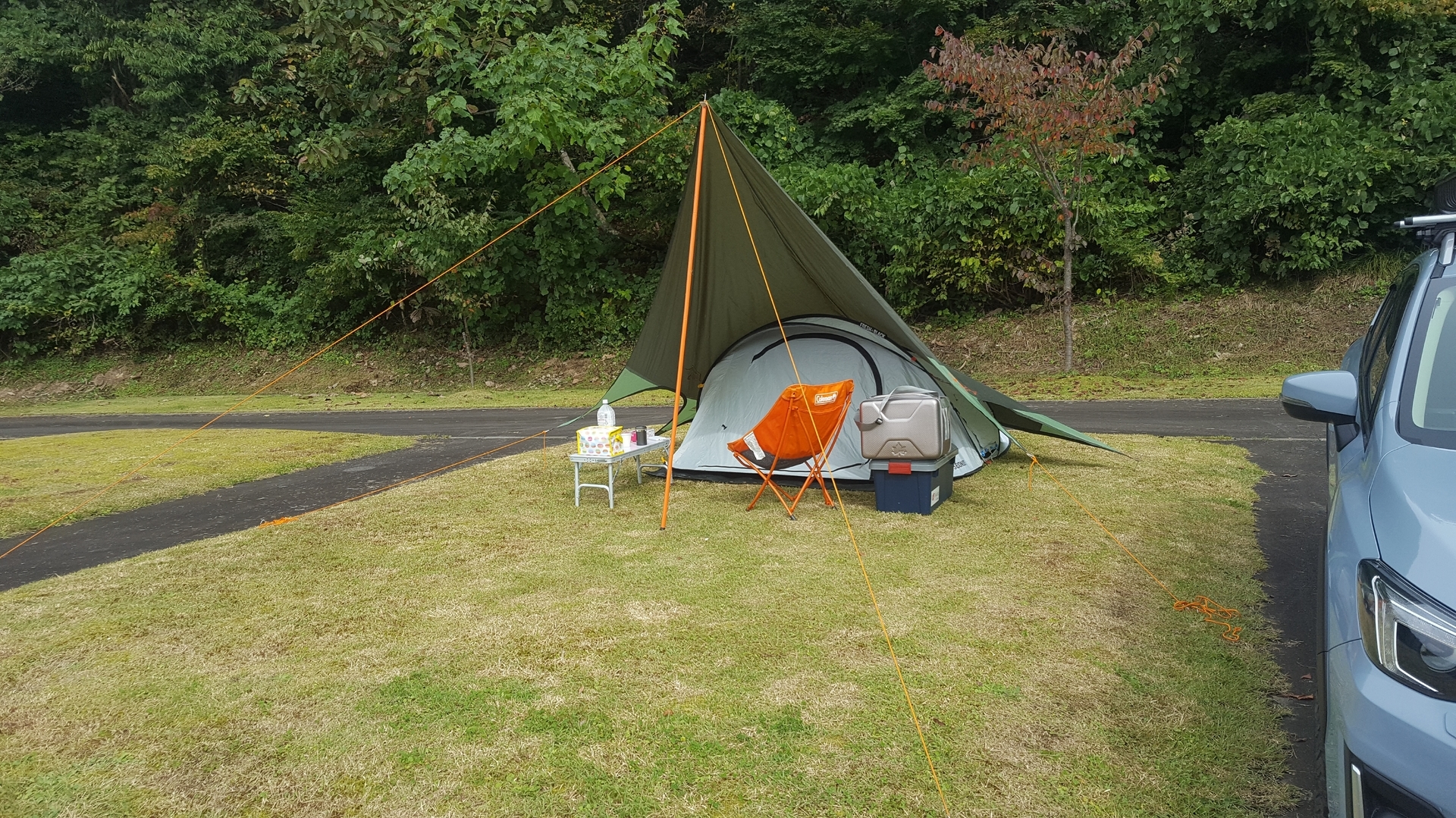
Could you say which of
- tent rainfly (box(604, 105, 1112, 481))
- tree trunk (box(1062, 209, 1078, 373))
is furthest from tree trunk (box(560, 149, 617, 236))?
tent rainfly (box(604, 105, 1112, 481))

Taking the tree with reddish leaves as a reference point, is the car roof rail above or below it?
below

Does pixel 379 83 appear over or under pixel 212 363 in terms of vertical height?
over

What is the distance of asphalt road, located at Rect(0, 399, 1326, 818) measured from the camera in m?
3.89

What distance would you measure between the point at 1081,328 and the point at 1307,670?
38.2 feet

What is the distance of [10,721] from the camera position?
10.6 feet

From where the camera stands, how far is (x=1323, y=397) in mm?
2939

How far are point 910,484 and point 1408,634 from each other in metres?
4.00

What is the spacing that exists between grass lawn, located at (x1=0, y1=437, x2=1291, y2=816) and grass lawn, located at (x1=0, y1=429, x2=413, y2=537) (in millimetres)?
2140

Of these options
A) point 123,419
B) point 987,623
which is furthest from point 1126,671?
point 123,419

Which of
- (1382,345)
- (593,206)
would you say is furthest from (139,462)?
(1382,345)

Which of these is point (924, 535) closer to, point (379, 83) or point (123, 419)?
point (123, 419)

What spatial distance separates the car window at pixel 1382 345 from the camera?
284cm

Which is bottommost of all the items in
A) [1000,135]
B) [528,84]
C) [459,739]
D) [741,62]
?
[459,739]

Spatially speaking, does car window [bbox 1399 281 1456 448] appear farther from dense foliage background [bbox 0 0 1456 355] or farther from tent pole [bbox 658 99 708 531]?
dense foliage background [bbox 0 0 1456 355]
